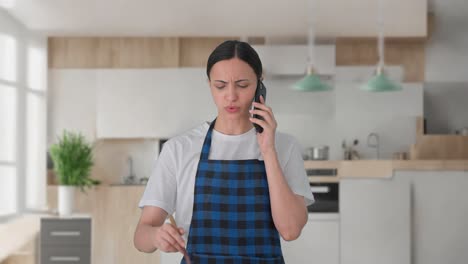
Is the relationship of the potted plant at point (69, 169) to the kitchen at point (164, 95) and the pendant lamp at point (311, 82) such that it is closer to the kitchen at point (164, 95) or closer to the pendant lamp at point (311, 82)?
the kitchen at point (164, 95)

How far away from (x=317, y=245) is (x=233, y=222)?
12.1ft

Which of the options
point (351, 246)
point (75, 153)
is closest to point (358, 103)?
point (351, 246)

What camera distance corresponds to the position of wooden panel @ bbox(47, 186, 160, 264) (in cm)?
633

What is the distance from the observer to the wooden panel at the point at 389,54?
766 centimetres

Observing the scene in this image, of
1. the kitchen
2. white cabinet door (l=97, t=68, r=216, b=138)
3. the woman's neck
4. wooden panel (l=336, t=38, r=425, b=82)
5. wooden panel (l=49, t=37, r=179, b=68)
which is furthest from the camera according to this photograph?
wooden panel (l=336, t=38, r=425, b=82)

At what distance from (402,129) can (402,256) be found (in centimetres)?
258

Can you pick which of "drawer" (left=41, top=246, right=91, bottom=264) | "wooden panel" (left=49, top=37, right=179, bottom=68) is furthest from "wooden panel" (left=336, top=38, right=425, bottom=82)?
"drawer" (left=41, top=246, right=91, bottom=264)

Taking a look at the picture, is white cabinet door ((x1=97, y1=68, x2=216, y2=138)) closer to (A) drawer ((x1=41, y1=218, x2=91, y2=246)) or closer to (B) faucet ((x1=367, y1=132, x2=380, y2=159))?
(A) drawer ((x1=41, y1=218, x2=91, y2=246))

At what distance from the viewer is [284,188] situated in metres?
1.57

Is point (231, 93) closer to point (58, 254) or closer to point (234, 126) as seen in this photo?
point (234, 126)

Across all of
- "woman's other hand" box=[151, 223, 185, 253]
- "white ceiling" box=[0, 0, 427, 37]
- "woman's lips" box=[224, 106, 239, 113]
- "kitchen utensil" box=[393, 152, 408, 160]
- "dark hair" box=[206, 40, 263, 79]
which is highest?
"white ceiling" box=[0, 0, 427, 37]

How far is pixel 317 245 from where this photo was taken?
206 inches

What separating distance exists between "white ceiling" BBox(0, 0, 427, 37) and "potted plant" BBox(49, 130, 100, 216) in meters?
1.21

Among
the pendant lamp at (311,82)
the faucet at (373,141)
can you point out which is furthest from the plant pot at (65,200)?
the faucet at (373,141)
